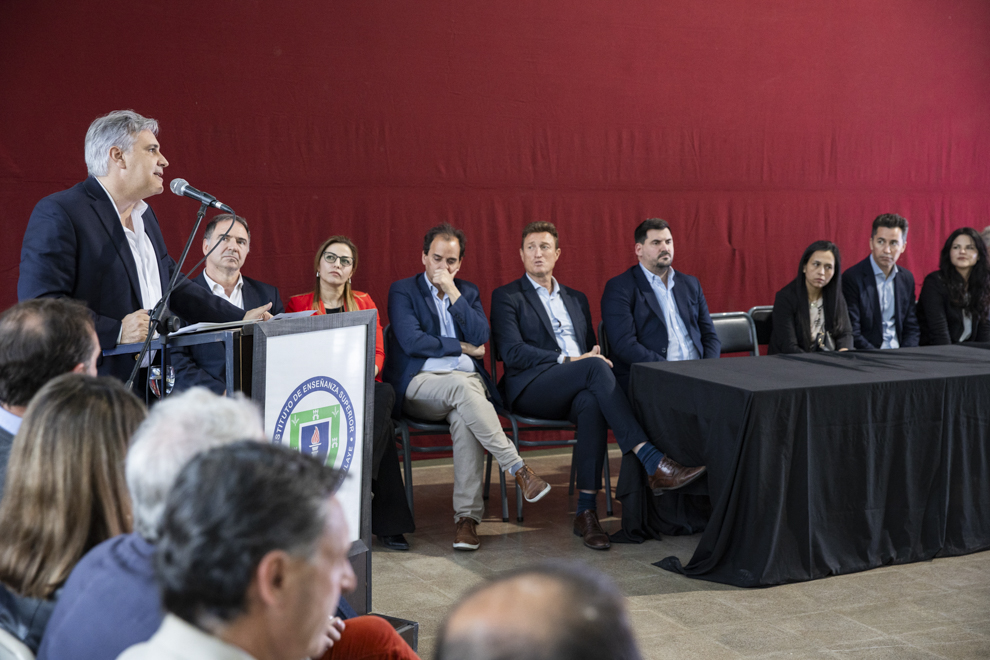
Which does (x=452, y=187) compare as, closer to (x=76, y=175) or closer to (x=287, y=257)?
(x=287, y=257)

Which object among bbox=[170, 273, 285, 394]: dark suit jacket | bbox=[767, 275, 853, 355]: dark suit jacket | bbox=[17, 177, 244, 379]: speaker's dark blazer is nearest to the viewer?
bbox=[17, 177, 244, 379]: speaker's dark blazer

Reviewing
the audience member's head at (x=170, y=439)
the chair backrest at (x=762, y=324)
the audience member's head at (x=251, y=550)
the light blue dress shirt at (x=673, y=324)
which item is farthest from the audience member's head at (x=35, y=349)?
the chair backrest at (x=762, y=324)

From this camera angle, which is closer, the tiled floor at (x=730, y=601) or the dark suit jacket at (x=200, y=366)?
the tiled floor at (x=730, y=601)

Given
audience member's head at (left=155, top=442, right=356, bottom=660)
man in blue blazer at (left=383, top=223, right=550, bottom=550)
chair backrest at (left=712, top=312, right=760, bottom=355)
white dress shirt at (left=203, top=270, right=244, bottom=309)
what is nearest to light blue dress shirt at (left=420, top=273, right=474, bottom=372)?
man in blue blazer at (left=383, top=223, right=550, bottom=550)

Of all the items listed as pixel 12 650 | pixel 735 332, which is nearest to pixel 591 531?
pixel 735 332

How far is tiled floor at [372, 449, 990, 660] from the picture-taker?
2441mm

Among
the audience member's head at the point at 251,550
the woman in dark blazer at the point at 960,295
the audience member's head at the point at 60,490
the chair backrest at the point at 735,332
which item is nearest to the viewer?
the audience member's head at the point at 251,550

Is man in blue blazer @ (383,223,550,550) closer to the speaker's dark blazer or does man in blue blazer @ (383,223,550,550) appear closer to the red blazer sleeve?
the red blazer sleeve

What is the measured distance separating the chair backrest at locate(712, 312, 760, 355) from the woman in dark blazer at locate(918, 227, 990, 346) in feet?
3.67

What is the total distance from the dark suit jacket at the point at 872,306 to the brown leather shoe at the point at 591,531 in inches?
84.1

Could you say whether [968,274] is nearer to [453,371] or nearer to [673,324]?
[673,324]

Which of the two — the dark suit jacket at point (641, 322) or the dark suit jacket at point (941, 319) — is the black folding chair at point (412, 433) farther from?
the dark suit jacket at point (941, 319)

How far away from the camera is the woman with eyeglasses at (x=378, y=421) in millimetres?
3395

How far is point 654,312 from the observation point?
4164mm
